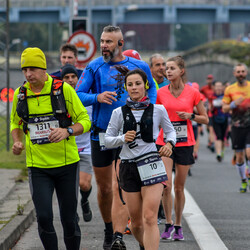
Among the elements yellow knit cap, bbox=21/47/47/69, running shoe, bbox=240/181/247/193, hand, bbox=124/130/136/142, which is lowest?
running shoe, bbox=240/181/247/193

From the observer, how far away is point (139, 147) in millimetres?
6285

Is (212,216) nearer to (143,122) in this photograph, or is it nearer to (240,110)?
(240,110)

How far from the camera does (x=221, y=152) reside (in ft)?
62.8

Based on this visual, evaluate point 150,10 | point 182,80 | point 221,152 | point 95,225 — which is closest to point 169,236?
point 95,225

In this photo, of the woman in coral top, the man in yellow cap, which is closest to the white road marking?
the woman in coral top

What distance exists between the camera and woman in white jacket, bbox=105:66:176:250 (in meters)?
6.24

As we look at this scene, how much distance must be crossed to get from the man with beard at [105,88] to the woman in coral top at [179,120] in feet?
3.58

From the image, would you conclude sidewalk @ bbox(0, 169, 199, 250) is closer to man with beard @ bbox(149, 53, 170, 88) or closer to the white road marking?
the white road marking

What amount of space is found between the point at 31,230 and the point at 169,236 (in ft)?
5.11

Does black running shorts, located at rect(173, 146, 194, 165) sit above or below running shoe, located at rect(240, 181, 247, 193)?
above

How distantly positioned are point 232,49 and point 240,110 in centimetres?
3367

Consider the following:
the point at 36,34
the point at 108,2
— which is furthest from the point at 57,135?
the point at 36,34

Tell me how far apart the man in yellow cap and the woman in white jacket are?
1.38 ft

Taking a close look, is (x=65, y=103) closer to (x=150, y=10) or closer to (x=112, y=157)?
(x=112, y=157)
